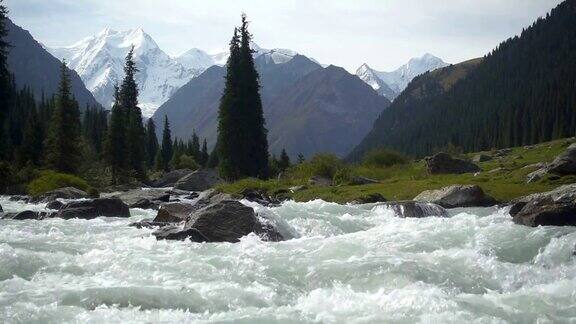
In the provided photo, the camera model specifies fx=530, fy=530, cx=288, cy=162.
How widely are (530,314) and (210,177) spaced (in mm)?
47584

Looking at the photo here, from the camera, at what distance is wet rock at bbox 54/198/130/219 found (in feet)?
80.7

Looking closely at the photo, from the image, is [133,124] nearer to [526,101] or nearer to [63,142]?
[63,142]

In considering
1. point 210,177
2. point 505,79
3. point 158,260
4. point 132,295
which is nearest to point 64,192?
point 210,177

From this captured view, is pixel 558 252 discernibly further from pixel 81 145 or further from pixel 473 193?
pixel 81 145

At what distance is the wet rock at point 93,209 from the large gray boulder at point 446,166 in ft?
86.0

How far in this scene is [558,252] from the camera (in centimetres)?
1435

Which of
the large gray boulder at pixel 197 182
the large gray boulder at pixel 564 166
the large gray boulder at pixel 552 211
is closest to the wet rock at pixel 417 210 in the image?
the large gray boulder at pixel 552 211

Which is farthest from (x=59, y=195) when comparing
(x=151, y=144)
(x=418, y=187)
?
(x=151, y=144)

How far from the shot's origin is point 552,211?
18078 mm

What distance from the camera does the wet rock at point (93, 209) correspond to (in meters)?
24.6

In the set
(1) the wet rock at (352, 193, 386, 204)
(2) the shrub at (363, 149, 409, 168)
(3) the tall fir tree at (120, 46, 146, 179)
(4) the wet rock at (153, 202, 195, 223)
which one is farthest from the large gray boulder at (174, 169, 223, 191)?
(4) the wet rock at (153, 202, 195, 223)

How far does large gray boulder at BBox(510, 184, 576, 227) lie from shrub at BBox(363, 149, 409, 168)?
33890 millimetres

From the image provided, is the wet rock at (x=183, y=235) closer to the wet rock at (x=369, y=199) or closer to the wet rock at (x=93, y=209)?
the wet rock at (x=93, y=209)

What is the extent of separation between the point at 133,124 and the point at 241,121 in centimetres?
2589
